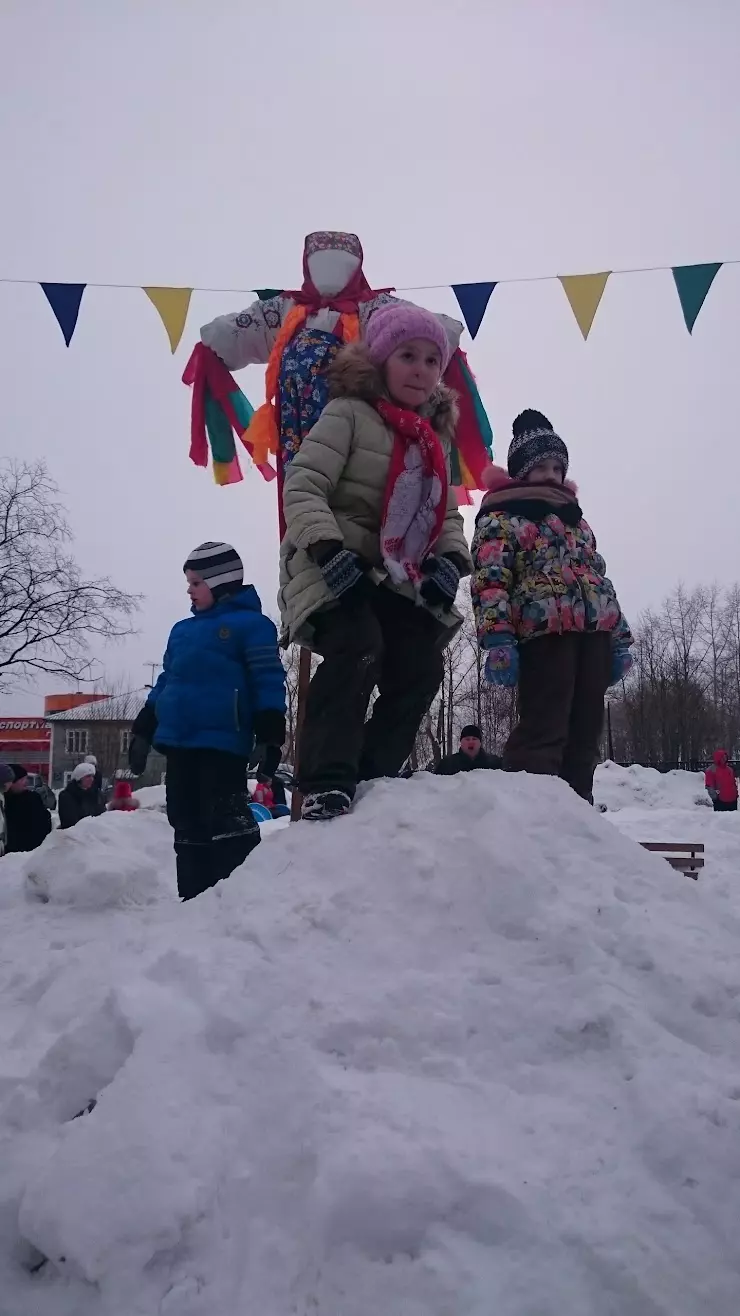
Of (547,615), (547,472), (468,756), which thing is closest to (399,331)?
(547,472)

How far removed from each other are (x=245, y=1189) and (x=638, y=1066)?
742mm

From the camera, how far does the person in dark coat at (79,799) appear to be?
10.7 metres

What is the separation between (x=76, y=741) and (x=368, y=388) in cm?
5993

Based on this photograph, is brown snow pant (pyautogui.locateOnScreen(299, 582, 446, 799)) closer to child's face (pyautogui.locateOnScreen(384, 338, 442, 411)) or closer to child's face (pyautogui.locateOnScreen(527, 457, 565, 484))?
child's face (pyautogui.locateOnScreen(384, 338, 442, 411))

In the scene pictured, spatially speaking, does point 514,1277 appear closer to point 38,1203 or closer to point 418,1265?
point 418,1265

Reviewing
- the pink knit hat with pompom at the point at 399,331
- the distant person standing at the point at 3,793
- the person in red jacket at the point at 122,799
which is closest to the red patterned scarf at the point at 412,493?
the pink knit hat with pompom at the point at 399,331

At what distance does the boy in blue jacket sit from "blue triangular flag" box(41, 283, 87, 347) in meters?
3.75

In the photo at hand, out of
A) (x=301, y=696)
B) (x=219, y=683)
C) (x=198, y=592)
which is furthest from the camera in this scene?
(x=198, y=592)

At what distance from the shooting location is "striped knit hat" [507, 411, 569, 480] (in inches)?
145

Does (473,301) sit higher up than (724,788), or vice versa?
(473,301)

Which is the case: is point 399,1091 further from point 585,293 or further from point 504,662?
point 585,293

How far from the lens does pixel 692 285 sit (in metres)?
5.79

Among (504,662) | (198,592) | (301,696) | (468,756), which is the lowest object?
(468,756)

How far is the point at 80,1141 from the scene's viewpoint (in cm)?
139
